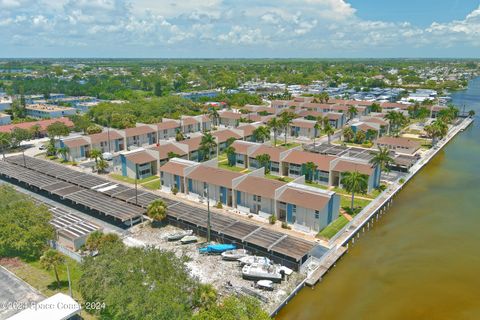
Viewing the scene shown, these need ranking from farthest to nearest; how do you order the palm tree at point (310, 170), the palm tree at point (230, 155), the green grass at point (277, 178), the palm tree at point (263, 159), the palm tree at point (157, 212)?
1. the palm tree at point (230, 155)
2. the palm tree at point (263, 159)
3. the green grass at point (277, 178)
4. the palm tree at point (310, 170)
5. the palm tree at point (157, 212)

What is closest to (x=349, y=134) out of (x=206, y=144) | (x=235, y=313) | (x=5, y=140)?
(x=206, y=144)

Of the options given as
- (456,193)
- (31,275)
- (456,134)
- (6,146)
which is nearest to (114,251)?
(31,275)

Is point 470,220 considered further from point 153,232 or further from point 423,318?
point 153,232

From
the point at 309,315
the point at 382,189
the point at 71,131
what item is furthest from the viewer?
the point at 71,131

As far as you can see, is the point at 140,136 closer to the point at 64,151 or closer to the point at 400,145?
the point at 64,151

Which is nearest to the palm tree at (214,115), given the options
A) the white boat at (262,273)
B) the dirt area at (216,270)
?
the dirt area at (216,270)

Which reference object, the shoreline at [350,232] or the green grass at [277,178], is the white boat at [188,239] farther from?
the green grass at [277,178]

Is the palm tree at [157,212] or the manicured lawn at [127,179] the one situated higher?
the palm tree at [157,212]

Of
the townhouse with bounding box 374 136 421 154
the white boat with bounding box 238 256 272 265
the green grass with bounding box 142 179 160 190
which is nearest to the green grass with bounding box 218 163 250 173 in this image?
the green grass with bounding box 142 179 160 190
